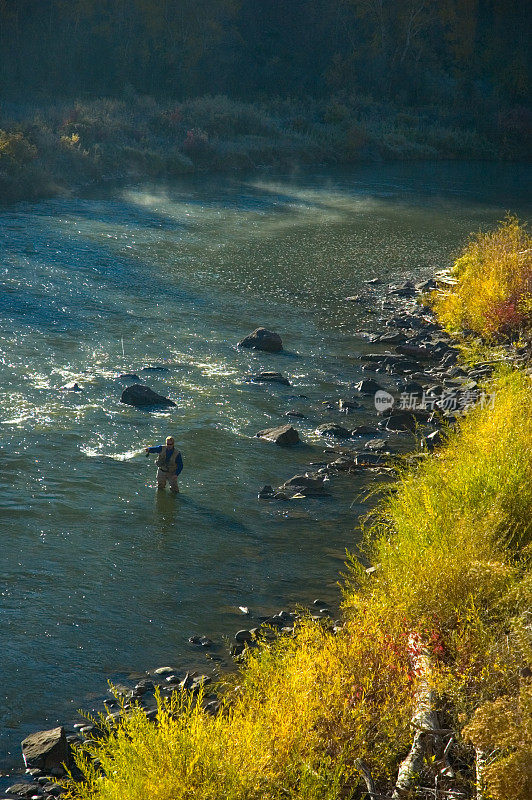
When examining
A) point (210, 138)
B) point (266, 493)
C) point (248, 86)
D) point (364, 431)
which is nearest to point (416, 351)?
point (364, 431)

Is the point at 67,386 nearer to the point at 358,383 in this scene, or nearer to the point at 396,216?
the point at 358,383

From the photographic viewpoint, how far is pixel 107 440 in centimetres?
1541

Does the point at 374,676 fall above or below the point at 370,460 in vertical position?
above

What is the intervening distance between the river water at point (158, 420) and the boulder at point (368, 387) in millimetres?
472

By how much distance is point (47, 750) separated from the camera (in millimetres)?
7918

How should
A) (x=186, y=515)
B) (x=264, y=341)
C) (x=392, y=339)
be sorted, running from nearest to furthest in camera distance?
1. (x=186, y=515)
2. (x=264, y=341)
3. (x=392, y=339)

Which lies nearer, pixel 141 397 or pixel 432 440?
pixel 432 440

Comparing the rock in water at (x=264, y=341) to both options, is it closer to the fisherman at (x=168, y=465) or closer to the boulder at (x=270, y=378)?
the boulder at (x=270, y=378)

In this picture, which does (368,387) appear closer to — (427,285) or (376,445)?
(376,445)

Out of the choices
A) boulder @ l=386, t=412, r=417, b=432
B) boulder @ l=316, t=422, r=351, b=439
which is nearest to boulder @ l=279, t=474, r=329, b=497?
boulder @ l=316, t=422, r=351, b=439

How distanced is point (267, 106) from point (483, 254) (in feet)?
133

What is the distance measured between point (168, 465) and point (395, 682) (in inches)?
263

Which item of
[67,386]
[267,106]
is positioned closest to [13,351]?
[67,386]

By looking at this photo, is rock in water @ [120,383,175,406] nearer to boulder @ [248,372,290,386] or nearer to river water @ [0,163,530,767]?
river water @ [0,163,530,767]
